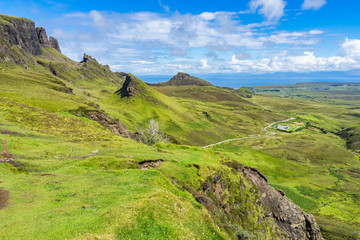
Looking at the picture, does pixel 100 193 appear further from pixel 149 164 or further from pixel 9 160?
pixel 9 160

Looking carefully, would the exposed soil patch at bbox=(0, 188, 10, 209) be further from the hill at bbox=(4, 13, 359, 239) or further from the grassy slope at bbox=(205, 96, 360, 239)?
the grassy slope at bbox=(205, 96, 360, 239)

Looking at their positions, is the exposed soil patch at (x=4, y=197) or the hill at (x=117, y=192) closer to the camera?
the hill at (x=117, y=192)

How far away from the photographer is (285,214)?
4919cm

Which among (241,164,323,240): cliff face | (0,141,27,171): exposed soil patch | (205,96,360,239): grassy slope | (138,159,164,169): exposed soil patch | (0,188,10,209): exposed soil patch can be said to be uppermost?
(0,141,27,171): exposed soil patch

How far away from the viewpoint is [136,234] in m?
19.4

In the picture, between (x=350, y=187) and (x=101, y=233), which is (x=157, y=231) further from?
(x=350, y=187)

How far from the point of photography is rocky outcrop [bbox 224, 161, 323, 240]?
48.0 metres

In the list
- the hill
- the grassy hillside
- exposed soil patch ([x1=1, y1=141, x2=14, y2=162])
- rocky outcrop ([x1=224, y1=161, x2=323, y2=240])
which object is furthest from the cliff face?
exposed soil patch ([x1=1, y1=141, x2=14, y2=162])

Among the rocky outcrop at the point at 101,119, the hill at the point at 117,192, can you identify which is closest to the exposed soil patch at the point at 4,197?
the hill at the point at 117,192

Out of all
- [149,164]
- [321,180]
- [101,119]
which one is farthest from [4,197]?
[321,180]

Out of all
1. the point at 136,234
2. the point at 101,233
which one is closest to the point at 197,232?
the point at 136,234

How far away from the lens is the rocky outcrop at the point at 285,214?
48000 mm

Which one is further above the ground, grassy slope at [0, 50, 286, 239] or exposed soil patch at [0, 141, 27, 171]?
exposed soil patch at [0, 141, 27, 171]

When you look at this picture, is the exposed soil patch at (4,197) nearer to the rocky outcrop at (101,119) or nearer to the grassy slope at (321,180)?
the rocky outcrop at (101,119)
